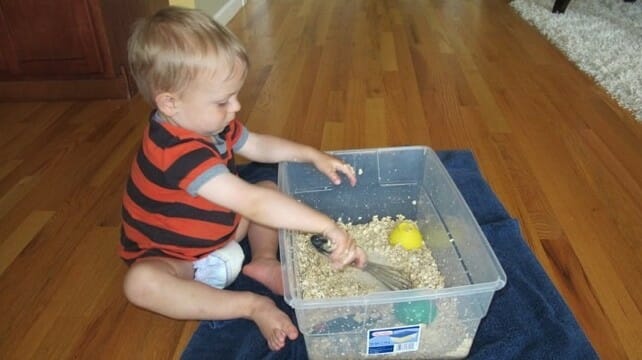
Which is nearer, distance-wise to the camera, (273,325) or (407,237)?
(273,325)

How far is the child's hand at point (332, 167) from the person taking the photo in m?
1.00

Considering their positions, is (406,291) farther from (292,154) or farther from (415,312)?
(292,154)

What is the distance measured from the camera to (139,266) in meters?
0.83

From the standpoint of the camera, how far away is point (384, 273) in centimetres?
95

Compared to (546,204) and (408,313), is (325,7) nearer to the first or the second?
(546,204)

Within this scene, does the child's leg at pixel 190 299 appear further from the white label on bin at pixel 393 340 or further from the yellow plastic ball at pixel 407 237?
the yellow plastic ball at pixel 407 237

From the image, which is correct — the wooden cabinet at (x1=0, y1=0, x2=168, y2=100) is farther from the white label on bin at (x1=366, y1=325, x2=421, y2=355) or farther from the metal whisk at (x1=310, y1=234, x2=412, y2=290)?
the white label on bin at (x1=366, y1=325, x2=421, y2=355)

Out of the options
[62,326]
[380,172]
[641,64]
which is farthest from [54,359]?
[641,64]

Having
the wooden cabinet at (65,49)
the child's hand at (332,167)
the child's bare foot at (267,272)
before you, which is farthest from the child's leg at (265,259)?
the wooden cabinet at (65,49)

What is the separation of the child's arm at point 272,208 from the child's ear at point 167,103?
12cm

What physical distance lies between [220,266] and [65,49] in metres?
1.14

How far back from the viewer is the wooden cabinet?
1.63 meters

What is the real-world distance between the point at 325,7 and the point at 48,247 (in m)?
2.10

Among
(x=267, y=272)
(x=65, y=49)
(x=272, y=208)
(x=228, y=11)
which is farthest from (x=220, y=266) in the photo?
(x=228, y=11)
